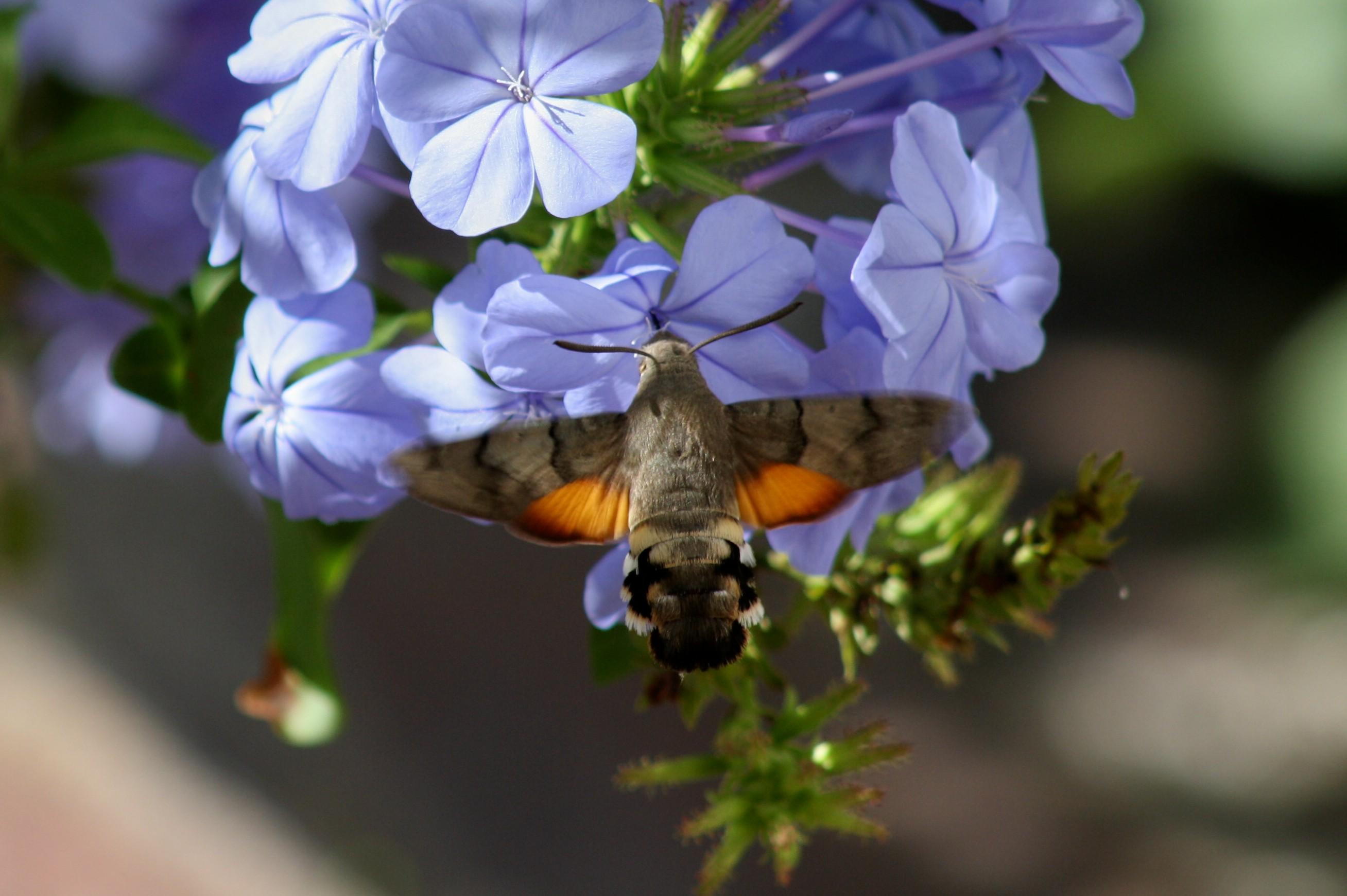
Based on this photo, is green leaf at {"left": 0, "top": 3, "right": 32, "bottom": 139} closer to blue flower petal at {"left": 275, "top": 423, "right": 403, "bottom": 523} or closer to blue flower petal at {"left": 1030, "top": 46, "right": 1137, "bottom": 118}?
blue flower petal at {"left": 275, "top": 423, "right": 403, "bottom": 523}

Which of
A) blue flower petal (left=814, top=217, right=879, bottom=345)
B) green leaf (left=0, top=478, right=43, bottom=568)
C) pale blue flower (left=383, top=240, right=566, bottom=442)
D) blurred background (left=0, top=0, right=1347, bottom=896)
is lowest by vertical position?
pale blue flower (left=383, top=240, right=566, bottom=442)

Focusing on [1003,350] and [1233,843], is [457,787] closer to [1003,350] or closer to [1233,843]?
[1233,843]

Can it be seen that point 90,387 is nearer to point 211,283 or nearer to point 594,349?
point 211,283

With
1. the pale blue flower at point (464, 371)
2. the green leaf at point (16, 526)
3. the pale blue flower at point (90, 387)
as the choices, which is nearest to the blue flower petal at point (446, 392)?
the pale blue flower at point (464, 371)

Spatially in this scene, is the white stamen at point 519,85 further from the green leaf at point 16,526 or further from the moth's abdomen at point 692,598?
the green leaf at point 16,526

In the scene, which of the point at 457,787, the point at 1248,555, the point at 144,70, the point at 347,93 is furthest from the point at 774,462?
the point at 1248,555

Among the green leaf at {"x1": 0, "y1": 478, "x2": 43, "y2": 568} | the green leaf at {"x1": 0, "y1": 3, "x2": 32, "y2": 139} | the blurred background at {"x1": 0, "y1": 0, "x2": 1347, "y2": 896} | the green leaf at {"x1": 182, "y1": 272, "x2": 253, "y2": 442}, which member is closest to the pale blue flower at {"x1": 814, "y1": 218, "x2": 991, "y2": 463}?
the green leaf at {"x1": 182, "y1": 272, "x2": 253, "y2": 442}
